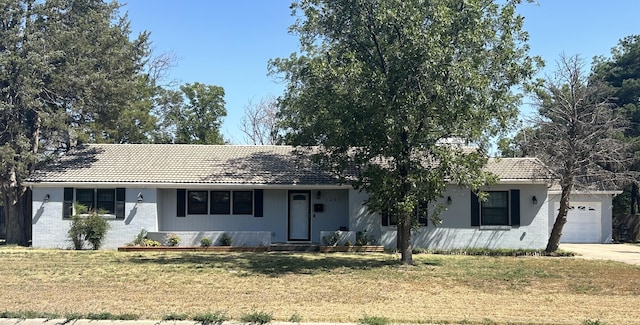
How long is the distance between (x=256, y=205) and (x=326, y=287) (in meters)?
10.1

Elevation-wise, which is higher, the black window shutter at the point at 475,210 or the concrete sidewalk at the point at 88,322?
the black window shutter at the point at 475,210

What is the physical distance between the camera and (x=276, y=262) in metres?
16.1

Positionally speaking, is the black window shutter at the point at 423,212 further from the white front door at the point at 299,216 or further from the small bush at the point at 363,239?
the white front door at the point at 299,216

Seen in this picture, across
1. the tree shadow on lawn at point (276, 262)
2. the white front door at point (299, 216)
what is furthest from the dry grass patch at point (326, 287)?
the white front door at point (299, 216)

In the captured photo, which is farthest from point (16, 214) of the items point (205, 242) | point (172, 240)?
point (205, 242)

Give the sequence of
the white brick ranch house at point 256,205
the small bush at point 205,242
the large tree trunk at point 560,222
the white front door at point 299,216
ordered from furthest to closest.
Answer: the white front door at point 299,216
the white brick ranch house at point 256,205
the small bush at point 205,242
the large tree trunk at point 560,222

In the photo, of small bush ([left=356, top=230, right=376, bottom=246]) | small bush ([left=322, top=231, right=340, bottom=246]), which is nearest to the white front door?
small bush ([left=322, top=231, right=340, bottom=246])

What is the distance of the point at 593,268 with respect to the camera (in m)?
15.5

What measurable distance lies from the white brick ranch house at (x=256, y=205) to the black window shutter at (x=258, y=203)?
0.04 meters

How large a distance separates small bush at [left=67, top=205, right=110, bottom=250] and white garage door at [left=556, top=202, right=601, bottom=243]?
66.6 feet

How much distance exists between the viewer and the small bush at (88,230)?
65.1 feet

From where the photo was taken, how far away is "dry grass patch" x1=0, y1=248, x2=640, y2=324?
28.8ft

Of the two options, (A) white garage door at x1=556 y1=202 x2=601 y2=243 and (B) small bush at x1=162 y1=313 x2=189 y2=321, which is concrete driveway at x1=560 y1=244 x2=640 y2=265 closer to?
(A) white garage door at x1=556 y1=202 x2=601 y2=243

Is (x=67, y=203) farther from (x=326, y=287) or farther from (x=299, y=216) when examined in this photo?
(x=326, y=287)
